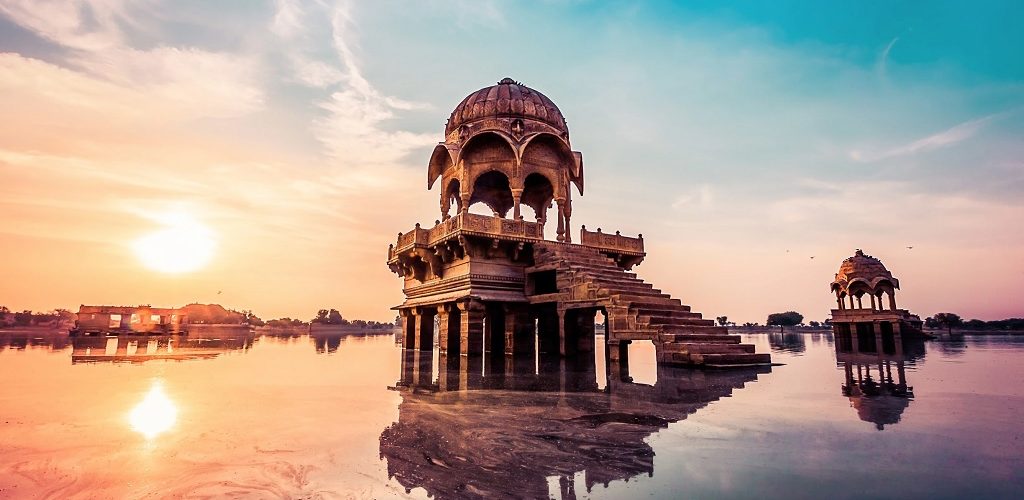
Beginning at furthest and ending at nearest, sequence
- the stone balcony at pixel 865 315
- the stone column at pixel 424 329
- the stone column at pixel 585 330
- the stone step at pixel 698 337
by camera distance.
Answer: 1. the stone balcony at pixel 865 315
2. the stone column at pixel 424 329
3. the stone column at pixel 585 330
4. the stone step at pixel 698 337

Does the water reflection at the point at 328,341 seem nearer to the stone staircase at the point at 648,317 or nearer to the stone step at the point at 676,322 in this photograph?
the stone staircase at the point at 648,317

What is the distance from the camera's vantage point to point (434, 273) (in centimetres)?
2166

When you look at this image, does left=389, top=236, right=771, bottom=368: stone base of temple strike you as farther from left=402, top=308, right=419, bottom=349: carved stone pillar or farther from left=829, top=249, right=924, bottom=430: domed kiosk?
left=829, top=249, right=924, bottom=430: domed kiosk

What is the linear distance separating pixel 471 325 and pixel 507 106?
1036cm

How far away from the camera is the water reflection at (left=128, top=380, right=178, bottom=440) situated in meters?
5.76

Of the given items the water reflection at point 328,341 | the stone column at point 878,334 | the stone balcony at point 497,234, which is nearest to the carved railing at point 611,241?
the stone balcony at point 497,234

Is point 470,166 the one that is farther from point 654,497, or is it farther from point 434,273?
point 654,497

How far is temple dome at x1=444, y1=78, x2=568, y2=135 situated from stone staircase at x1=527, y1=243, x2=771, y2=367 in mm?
7822

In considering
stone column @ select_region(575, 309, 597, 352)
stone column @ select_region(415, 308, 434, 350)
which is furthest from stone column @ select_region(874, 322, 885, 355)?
stone column @ select_region(415, 308, 434, 350)

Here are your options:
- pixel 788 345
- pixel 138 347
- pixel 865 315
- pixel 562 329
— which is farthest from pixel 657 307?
pixel 138 347

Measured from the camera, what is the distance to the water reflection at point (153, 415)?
227 inches

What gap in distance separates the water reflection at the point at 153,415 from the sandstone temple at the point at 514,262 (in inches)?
408

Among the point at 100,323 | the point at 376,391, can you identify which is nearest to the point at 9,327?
the point at 100,323

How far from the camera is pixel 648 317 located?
43.1 feet
